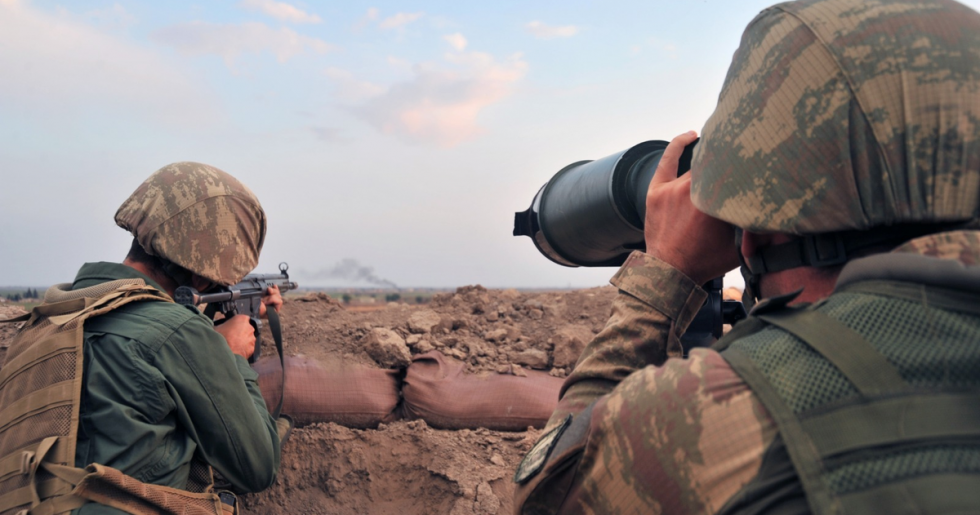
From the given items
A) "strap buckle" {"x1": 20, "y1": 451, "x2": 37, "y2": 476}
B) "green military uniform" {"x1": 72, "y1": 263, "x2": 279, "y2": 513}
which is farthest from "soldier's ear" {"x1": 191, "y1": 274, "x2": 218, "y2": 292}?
"strap buckle" {"x1": 20, "y1": 451, "x2": 37, "y2": 476}

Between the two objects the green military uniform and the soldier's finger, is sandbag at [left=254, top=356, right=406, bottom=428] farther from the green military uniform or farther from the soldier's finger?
the soldier's finger

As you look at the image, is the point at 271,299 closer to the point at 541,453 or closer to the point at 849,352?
the point at 541,453

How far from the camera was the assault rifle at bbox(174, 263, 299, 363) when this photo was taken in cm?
225

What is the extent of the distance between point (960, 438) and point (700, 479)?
0.82ft

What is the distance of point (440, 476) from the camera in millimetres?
2744

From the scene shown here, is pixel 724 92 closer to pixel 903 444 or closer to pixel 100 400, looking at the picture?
pixel 903 444

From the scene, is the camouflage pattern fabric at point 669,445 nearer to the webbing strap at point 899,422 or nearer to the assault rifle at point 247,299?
the webbing strap at point 899,422

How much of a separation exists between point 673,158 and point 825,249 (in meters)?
0.39

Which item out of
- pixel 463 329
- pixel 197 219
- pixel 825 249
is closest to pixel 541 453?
pixel 825 249

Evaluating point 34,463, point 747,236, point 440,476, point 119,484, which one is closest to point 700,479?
point 747,236

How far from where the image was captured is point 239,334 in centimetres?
258

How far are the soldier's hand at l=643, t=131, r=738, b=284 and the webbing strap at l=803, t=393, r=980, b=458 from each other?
1.48 feet

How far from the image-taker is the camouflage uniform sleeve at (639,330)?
41.0 inches

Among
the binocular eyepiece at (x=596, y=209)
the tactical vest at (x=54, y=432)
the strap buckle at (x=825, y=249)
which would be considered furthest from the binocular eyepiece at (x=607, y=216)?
the tactical vest at (x=54, y=432)
